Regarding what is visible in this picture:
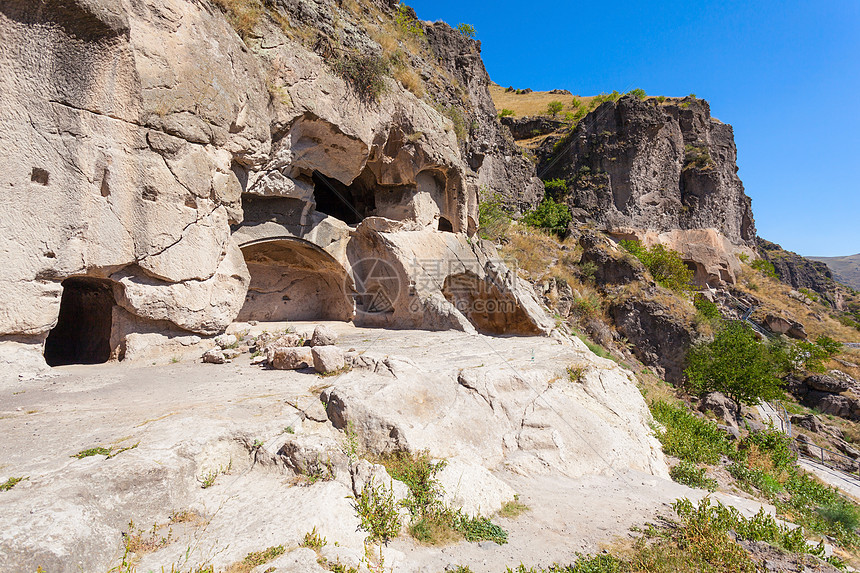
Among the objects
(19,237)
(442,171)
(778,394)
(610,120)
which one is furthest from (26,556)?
(610,120)

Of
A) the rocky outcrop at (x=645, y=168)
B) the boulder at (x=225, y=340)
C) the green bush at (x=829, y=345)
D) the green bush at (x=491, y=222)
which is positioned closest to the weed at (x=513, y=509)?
the boulder at (x=225, y=340)

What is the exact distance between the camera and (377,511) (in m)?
2.98

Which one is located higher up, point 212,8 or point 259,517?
point 212,8

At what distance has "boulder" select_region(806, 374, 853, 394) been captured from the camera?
63.9ft

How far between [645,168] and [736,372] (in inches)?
688

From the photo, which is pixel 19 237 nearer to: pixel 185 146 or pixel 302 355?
pixel 185 146

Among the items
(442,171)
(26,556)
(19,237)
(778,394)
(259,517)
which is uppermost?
(442,171)

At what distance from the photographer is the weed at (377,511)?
113 inches

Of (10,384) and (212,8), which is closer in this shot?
(10,384)

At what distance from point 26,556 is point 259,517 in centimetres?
111

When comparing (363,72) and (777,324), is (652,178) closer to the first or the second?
(777,324)

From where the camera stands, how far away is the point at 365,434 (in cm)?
388

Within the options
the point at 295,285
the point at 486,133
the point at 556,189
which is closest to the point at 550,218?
the point at 486,133

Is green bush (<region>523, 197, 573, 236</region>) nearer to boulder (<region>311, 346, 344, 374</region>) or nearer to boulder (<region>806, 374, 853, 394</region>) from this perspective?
boulder (<region>806, 374, 853, 394</region>)
